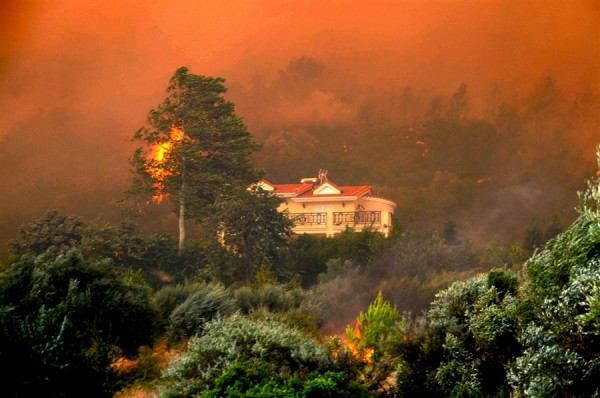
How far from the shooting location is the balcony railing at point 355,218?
1866 inches

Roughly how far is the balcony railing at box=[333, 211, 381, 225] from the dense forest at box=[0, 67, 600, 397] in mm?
5461

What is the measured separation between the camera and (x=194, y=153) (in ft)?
140

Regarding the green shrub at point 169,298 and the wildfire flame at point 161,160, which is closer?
the green shrub at point 169,298

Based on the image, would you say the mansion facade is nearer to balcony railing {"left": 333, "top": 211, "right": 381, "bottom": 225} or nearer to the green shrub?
balcony railing {"left": 333, "top": 211, "right": 381, "bottom": 225}

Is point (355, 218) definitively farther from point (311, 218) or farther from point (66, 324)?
point (66, 324)

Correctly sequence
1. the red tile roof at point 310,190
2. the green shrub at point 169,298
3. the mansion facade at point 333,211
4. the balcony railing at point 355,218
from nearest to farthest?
1. the green shrub at point 169,298
2. the balcony railing at point 355,218
3. the mansion facade at point 333,211
4. the red tile roof at point 310,190

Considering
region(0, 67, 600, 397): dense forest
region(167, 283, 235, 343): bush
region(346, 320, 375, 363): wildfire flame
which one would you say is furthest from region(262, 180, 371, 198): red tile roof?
region(346, 320, 375, 363): wildfire flame

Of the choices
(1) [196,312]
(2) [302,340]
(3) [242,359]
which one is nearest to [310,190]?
(1) [196,312]

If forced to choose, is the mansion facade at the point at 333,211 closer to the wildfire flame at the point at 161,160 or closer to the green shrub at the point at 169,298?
the wildfire flame at the point at 161,160

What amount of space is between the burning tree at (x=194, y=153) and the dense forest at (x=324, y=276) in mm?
134

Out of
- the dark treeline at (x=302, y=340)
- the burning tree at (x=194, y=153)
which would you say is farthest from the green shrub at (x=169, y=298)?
the burning tree at (x=194, y=153)

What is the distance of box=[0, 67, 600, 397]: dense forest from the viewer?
11695 mm

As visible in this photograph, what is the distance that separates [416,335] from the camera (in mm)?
14094

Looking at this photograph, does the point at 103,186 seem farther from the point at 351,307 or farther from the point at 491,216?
the point at 351,307
